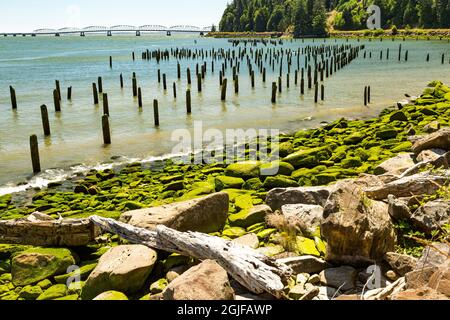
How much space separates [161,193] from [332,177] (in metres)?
4.61

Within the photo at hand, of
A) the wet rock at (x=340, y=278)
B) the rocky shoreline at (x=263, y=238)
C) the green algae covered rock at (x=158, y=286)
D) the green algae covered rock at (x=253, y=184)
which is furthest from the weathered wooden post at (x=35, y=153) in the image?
the wet rock at (x=340, y=278)

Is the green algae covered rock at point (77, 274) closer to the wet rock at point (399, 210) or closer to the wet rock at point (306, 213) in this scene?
the wet rock at point (306, 213)

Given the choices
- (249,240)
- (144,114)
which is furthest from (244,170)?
(144,114)

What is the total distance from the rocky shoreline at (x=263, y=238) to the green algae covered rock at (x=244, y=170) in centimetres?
4

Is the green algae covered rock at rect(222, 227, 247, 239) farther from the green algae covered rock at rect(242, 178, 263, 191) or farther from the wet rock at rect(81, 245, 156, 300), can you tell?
the green algae covered rock at rect(242, 178, 263, 191)

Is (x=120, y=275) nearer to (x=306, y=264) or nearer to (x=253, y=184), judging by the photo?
(x=306, y=264)

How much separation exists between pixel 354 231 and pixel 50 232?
5.26 meters

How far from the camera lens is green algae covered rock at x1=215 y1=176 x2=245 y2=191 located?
1210 centimetres

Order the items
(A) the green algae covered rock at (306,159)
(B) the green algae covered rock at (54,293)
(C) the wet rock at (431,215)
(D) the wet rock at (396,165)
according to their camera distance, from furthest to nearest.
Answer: (A) the green algae covered rock at (306,159) < (D) the wet rock at (396,165) < (B) the green algae covered rock at (54,293) < (C) the wet rock at (431,215)

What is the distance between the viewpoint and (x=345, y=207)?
630 centimetres

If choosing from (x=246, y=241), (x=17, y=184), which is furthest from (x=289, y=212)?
(x=17, y=184)

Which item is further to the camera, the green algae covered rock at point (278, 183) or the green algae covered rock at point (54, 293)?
the green algae covered rock at point (278, 183)

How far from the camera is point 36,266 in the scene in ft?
24.2

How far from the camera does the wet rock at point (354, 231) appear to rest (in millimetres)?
6113
